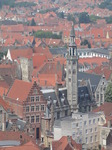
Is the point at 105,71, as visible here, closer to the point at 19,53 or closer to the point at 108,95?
the point at 108,95

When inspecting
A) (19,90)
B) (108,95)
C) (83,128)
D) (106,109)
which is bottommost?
(83,128)

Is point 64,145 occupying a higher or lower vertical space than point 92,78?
lower

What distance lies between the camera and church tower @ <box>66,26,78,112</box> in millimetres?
77062

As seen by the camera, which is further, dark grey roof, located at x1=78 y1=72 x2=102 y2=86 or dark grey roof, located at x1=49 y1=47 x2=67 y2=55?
dark grey roof, located at x1=49 y1=47 x2=67 y2=55

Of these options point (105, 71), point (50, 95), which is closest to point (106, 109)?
point (50, 95)

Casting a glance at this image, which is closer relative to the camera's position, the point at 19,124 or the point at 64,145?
the point at 64,145

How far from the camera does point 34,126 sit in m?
74.0

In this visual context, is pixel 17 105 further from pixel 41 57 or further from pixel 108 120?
pixel 41 57

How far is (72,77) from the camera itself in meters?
77.1

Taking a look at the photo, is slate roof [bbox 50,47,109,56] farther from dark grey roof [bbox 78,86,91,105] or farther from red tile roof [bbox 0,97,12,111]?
red tile roof [bbox 0,97,12,111]

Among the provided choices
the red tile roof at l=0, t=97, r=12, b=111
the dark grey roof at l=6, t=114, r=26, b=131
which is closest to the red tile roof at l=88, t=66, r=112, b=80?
the red tile roof at l=0, t=97, r=12, b=111

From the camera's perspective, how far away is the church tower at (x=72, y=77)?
7706cm

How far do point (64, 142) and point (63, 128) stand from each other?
5972 mm

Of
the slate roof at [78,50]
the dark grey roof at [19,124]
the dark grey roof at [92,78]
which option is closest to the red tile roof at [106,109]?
the dark grey roof at [92,78]
